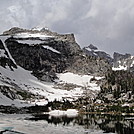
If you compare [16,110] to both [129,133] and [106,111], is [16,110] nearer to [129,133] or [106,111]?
[106,111]

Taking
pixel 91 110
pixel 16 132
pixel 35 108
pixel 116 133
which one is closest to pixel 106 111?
pixel 91 110

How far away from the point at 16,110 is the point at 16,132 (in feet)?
405

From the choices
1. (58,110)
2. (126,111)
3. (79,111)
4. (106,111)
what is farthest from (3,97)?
(126,111)

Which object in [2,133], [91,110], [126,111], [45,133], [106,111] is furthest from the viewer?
[91,110]

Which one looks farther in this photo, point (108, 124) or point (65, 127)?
point (108, 124)

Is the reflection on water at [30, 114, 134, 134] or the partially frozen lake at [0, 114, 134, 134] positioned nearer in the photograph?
the partially frozen lake at [0, 114, 134, 134]

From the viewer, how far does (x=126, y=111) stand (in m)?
153

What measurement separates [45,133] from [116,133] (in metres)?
16.1

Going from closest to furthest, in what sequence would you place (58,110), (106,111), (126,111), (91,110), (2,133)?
(2,133), (126,111), (106,111), (91,110), (58,110)

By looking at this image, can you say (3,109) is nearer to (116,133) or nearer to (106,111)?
(106,111)

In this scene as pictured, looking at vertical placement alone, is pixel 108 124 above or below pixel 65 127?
above

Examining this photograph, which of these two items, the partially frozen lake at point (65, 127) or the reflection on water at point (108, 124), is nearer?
the partially frozen lake at point (65, 127)

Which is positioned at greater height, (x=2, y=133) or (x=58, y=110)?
(x=58, y=110)

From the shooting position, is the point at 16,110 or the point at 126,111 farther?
the point at 16,110
